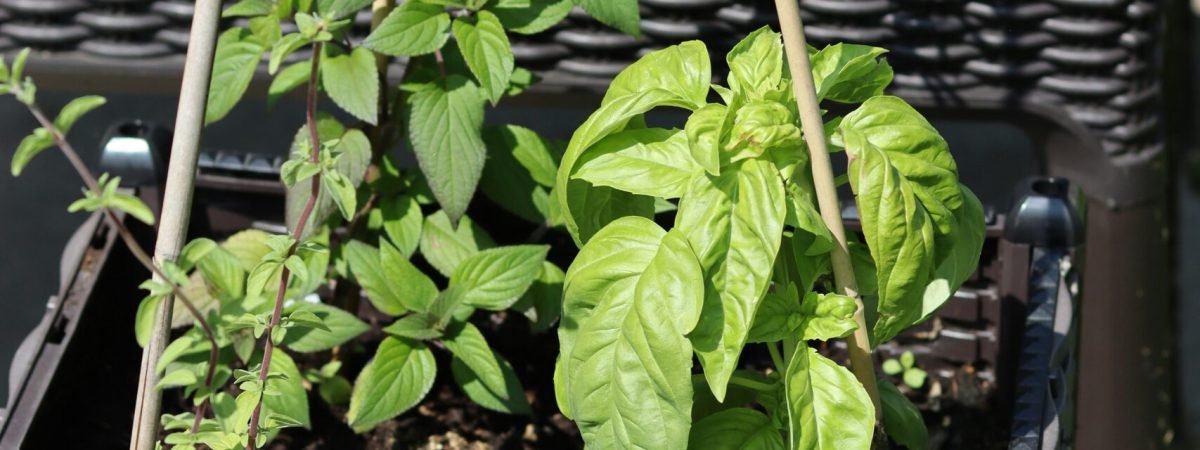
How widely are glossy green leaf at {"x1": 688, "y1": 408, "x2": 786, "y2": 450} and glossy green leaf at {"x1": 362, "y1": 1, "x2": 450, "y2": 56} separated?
0.35 m

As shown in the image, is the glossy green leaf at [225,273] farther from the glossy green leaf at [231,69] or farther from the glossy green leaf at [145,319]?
the glossy green leaf at [145,319]

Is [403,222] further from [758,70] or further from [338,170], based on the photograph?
[758,70]

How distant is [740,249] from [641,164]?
0.09 metres

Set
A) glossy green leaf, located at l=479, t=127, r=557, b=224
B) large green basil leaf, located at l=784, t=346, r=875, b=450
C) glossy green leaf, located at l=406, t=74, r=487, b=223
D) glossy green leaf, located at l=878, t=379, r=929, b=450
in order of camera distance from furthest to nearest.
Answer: glossy green leaf, located at l=479, t=127, r=557, b=224, glossy green leaf, located at l=406, t=74, r=487, b=223, glossy green leaf, located at l=878, t=379, r=929, b=450, large green basil leaf, located at l=784, t=346, r=875, b=450

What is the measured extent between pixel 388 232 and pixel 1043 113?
0.65 m

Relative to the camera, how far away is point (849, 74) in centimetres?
82

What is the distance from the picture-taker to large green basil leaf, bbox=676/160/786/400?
2.38 feet

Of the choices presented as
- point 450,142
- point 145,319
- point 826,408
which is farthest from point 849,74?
point 145,319

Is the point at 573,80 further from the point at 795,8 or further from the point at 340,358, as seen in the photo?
the point at 795,8

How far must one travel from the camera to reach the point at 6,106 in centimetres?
154

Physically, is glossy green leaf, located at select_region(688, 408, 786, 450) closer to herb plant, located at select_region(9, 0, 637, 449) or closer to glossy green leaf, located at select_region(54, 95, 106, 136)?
herb plant, located at select_region(9, 0, 637, 449)

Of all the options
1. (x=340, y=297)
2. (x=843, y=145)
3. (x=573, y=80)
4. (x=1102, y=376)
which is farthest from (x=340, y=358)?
(x=1102, y=376)

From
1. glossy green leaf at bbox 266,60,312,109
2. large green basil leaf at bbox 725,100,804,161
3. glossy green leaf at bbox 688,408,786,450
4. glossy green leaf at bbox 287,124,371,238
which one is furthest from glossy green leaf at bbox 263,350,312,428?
large green basil leaf at bbox 725,100,804,161

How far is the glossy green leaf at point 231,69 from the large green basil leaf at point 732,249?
439 mm
